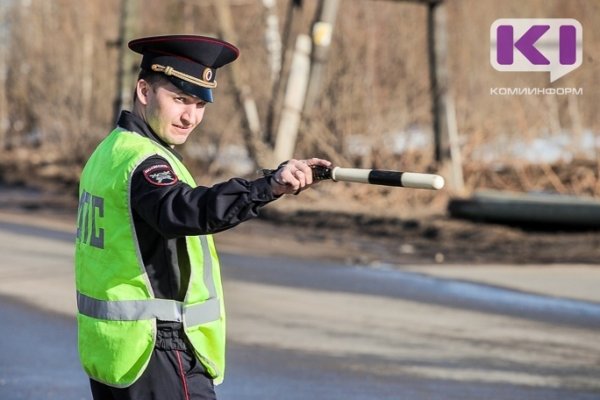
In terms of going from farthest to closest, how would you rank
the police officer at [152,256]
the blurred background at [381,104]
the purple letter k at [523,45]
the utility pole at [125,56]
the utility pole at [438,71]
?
1. the utility pole at [125,56]
2. the blurred background at [381,104]
3. the utility pole at [438,71]
4. the purple letter k at [523,45]
5. the police officer at [152,256]

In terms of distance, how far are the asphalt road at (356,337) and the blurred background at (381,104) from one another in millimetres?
6032

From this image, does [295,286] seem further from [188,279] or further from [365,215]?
[188,279]

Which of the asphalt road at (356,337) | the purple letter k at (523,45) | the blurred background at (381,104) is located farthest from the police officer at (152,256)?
the blurred background at (381,104)

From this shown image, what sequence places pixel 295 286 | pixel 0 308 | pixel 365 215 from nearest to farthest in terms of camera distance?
pixel 0 308 < pixel 295 286 < pixel 365 215

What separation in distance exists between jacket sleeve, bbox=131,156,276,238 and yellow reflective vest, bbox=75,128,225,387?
0.13m

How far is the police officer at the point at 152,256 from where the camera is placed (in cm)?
364

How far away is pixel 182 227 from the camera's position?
347cm

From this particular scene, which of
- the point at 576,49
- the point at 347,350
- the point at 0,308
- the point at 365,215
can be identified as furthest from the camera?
the point at 576,49

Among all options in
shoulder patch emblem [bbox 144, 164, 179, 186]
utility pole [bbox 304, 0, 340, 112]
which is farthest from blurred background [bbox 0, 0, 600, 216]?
shoulder patch emblem [bbox 144, 164, 179, 186]

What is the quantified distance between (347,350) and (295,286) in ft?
8.95

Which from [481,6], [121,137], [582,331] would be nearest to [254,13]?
[481,6]

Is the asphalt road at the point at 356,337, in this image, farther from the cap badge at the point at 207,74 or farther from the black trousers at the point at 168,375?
the cap badge at the point at 207,74

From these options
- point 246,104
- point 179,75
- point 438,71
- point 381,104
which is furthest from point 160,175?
point 246,104

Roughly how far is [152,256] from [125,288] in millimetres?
121
